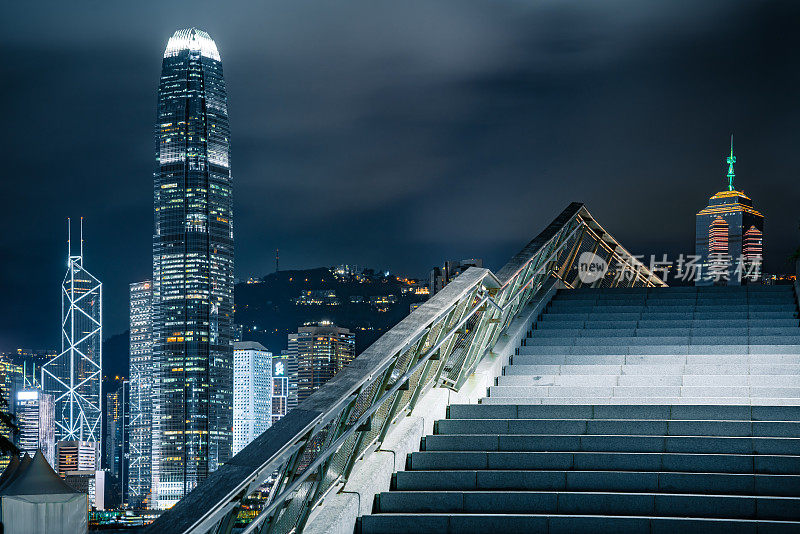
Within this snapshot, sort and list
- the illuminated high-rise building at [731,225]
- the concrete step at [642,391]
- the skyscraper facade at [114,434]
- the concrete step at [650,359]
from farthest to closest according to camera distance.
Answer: the skyscraper facade at [114,434] < the illuminated high-rise building at [731,225] < the concrete step at [650,359] < the concrete step at [642,391]

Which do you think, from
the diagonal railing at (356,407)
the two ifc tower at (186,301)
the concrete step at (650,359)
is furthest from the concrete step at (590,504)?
the two ifc tower at (186,301)

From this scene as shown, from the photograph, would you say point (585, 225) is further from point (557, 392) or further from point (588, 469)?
point (588, 469)

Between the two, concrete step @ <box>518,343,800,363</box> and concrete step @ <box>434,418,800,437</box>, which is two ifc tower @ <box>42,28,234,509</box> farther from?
concrete step @ <box>434,418,800,437</box>

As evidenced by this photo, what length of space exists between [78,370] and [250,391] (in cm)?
4448

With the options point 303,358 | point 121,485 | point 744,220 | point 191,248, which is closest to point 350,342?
point 303,358

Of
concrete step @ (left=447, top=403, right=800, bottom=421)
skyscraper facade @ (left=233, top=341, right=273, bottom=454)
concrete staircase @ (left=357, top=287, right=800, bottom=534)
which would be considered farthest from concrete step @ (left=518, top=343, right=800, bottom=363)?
skyscraper facade @ (left=233, top=341, right=273, bottom=454)

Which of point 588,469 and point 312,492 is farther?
point 588,469

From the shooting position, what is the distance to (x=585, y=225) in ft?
41.9

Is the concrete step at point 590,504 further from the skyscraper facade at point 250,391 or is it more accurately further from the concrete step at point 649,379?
the skyscraper facade at point 250,391

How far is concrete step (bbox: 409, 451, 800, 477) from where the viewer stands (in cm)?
549

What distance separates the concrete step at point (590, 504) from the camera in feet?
16.4

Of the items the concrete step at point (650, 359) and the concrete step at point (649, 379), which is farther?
the concrete step at point (650, 359)

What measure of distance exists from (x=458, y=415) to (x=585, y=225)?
6489 millimetres

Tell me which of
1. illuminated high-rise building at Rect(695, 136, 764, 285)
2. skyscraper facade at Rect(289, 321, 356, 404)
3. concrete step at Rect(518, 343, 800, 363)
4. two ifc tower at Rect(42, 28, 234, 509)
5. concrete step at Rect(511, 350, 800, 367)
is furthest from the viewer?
skyscraper facade at Rect(289, 321, 356, 404)
